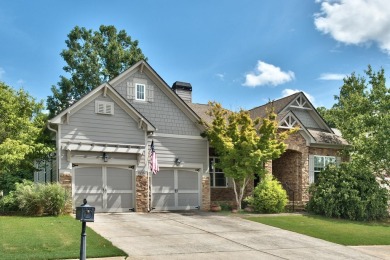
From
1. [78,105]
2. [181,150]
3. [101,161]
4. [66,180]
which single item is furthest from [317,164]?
[66,180]

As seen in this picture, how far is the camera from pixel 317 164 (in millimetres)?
22969

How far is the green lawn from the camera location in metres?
13.5

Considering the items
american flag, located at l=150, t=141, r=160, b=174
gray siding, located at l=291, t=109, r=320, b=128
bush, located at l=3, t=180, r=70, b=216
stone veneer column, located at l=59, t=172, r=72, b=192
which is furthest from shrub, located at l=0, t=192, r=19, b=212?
gray siding, located at l=291, t=109, r=320, b=128

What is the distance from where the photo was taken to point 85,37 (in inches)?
1428

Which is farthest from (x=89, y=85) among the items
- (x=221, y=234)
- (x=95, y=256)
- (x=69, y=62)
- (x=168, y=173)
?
(x=95, y=256)

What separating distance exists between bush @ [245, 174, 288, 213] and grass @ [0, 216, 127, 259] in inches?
345

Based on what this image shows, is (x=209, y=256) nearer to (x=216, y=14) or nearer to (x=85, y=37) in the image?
(x=216, y=14)

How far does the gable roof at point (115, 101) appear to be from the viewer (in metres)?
16.9

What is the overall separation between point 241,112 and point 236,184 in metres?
4.29

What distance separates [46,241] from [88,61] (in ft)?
88.1

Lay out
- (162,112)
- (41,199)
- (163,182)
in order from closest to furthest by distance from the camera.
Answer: (41,199)
(163,182)
(162,112)

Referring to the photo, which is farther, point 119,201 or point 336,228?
point 119,201

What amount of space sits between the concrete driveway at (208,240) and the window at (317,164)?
7892 mm

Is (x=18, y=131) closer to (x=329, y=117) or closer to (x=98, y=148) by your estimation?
(x=98, y=148)
